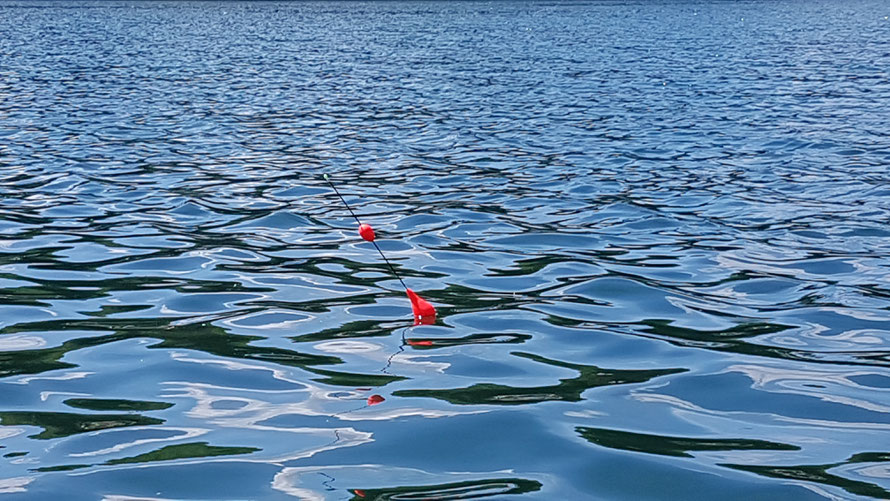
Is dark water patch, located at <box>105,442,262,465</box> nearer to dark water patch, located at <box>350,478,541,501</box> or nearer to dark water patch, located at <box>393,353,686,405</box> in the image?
dark water patch, located at <box>350,478,541,501</box>

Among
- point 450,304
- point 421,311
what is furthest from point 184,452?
point 450,304

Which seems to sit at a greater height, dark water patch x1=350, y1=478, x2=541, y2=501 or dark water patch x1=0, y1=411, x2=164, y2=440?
dark water patch x1=0, y1=411, x2=164, y2=440

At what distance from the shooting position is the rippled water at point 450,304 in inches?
225

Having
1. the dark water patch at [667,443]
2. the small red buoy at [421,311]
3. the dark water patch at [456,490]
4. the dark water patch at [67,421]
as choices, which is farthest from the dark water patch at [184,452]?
the small red buoy at [421,311]

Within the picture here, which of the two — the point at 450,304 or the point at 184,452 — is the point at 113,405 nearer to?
the point at 184,452

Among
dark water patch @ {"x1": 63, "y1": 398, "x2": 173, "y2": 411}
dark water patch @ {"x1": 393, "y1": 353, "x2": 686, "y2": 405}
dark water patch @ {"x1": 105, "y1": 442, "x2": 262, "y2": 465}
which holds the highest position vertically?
dark water patch @ {"x1": 63, "y1": 398, "x2": 173, "y2": 411}

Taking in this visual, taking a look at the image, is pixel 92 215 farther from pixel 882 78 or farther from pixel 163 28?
pixel 163 28

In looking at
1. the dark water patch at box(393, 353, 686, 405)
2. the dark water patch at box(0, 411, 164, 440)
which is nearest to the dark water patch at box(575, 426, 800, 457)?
the dark water patch at box(393, 353, 686, 405)

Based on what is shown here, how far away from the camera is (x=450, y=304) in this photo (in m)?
9.33

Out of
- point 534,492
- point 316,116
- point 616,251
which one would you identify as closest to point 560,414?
point 534,492

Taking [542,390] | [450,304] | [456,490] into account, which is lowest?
[456,490]

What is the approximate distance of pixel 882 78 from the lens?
1248 inches

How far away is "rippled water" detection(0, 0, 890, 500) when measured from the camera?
570 cm

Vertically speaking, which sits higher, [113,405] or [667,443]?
[113,405]
